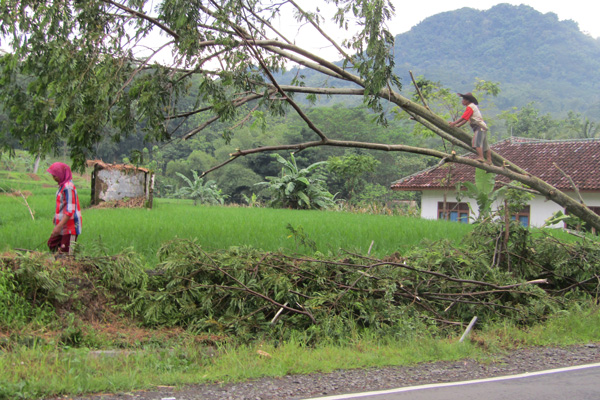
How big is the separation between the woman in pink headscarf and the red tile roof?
872 inches

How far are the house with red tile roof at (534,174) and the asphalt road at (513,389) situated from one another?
2250 centimetres

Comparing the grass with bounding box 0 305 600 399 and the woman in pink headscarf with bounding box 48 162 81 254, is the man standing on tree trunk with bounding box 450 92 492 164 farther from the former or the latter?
the woman in pink headscarf with bounding box 48 162 81 254

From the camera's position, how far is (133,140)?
5241cm

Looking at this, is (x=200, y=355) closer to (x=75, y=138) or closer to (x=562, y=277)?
(x=75, y=138)

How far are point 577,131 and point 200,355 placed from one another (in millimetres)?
66203

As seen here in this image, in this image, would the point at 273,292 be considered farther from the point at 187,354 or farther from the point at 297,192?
the point at 297,192

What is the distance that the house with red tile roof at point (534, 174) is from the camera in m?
27.1

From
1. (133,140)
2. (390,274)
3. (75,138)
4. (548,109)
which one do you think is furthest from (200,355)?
(548,109)

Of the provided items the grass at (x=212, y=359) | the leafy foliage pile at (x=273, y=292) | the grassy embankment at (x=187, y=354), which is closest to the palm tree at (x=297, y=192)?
the grassy embankment at (x=187, y=354)

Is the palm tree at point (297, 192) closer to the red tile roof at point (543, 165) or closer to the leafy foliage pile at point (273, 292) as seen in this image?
the red tile roof at point (543, 165)

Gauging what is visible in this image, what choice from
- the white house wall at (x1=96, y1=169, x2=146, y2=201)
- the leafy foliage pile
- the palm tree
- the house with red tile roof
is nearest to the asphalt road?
the leafy foliage pile

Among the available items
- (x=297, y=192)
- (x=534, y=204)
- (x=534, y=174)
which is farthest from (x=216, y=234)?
(x=534, y=174)

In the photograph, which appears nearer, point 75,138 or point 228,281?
point 228,281

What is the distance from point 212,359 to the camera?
575 cm
